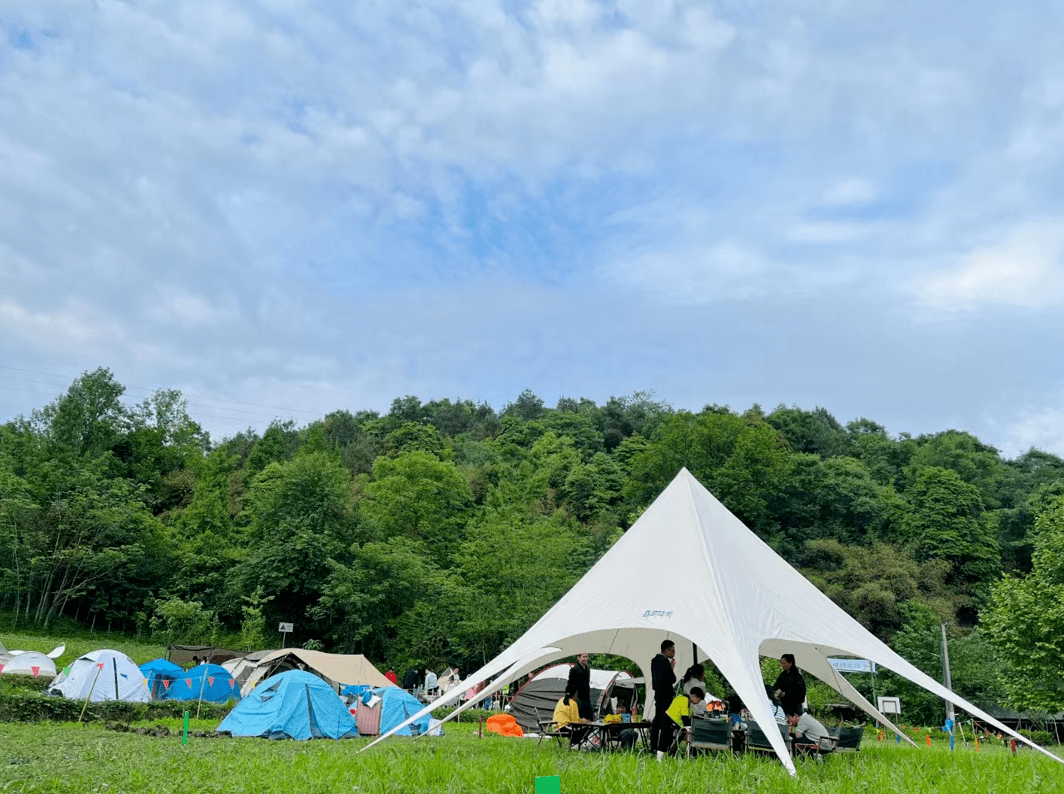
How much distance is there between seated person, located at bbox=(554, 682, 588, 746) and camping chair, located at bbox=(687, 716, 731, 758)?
177cm

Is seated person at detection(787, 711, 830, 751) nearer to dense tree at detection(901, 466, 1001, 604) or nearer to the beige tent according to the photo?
the beige tent

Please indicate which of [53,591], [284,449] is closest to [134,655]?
[53,591]

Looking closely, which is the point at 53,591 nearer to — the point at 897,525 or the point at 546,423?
the point at 546,423

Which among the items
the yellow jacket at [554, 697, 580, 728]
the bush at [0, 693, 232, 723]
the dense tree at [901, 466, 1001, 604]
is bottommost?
the bush at [0, 693, 232, 723]

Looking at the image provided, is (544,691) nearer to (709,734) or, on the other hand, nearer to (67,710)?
(67,710)

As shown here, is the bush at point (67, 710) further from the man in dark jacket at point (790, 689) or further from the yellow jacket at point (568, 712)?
the man in dark jacket at point (790, 689)

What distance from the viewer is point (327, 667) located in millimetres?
23188

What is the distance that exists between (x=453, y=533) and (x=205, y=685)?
22.3 m

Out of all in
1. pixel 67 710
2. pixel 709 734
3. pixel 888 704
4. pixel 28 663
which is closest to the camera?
pixel 709 734

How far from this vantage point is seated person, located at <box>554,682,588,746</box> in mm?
10766

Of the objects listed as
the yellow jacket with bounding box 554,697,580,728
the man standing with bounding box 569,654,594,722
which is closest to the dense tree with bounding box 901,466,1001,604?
the man standing with bounding box 569,654,594,722

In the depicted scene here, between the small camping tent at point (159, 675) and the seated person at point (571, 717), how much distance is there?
1688 centimetres

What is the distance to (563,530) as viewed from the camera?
128ft

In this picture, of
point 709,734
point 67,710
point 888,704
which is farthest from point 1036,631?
point 67,710
